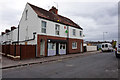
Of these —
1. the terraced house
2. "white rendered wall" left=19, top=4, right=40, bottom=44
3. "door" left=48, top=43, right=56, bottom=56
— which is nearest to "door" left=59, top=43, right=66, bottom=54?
the terraced house

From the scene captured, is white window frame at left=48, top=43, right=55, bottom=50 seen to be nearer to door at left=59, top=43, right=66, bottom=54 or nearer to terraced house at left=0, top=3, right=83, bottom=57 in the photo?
terraced house at left=0, top=3, right=83, bottom=57

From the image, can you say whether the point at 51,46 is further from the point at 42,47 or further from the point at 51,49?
the point at 42,47

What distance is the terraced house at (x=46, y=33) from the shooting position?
48.4ft

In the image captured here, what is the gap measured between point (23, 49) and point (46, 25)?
223 inches

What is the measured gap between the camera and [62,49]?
18734 millimetres

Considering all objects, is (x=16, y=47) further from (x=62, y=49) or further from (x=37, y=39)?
(x=62, y=49)

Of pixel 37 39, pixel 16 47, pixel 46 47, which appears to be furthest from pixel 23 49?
pixel 46 47

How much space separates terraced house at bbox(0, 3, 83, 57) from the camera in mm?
14758

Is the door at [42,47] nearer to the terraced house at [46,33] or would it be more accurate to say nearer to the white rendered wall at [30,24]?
the terraced house at [46,33]

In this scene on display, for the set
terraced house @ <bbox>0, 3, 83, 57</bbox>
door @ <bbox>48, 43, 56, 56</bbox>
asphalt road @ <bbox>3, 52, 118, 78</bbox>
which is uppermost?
terraced house @ <bbox>0, 3, 83, 57</bbox>

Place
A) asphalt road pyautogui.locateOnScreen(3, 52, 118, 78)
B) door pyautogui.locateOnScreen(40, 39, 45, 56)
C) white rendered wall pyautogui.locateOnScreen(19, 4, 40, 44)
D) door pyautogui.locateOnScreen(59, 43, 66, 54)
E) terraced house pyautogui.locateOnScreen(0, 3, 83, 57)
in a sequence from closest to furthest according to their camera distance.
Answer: asphalt road pyautogui.locateOnScreen(3, 52, 118, 78), terraced house pyautogui.locateOnScreen(0, 3, 83, 57), white rendered wall pyautogui.locateOnScreen(19, 4, 40, 44), door pyautogui.locateOnScreen(40, 39, 45, 56), door pyautogui.locateOnScreen(59, 43, 66, 54)

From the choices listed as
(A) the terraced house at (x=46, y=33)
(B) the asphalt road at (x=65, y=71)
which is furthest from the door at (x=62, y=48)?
(B) the asphalt road at (x=65, y=71)

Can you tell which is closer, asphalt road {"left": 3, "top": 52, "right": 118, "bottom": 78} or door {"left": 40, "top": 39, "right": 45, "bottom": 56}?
asphalt road {"left": 3, "top": 52, "right": 118, "bottom": 78}

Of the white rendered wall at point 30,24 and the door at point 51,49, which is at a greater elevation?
the white rendered wall at point 30,24
